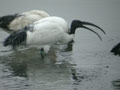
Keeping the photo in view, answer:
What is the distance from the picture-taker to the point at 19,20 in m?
12.9

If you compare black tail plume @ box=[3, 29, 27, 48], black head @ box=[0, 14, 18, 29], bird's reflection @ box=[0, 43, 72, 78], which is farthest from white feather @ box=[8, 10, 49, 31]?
black tail plume @ box=[3, 29, 27, 48]

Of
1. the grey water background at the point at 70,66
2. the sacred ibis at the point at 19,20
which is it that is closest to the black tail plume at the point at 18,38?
the grey water background at the point at 70,66

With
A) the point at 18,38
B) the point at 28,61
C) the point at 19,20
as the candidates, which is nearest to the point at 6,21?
the point at 19,20

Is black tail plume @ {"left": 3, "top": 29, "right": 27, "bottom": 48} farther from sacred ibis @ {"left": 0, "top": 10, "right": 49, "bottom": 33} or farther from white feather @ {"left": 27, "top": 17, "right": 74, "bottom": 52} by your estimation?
sacred ibis @ {"left": 0, "top": 10, "right": 49, "bottom": 33}

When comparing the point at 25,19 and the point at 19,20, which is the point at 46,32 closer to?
the point at 25,19

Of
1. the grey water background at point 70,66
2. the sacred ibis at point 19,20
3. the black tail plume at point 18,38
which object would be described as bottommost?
the grey water background at point 70,66

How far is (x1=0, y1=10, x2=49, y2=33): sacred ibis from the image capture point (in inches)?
502

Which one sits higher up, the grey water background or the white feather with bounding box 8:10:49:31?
the white feather with bounding box 8:10:49:31

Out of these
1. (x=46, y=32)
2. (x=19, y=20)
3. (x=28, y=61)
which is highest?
(x=19, y=20)

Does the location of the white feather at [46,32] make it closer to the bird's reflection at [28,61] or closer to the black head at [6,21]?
the bird's reflection at [28,61]

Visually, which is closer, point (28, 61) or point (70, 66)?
point (70, 66)

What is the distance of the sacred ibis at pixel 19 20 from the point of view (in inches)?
502

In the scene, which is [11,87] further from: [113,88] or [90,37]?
[90,37]

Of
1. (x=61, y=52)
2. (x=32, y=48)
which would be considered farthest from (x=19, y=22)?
(x=61, y=52)
